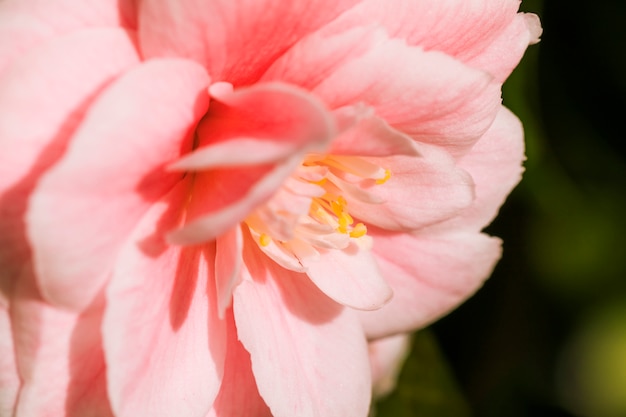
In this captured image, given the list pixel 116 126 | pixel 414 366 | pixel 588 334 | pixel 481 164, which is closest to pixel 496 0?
pixel 481 164

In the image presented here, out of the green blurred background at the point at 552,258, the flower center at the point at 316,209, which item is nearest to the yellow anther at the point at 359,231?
the flower center at the point at 316,209

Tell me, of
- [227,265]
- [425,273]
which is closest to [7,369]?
[227,265]

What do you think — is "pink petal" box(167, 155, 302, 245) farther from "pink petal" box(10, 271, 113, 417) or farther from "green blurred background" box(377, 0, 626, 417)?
"green blurred background" box(377, 0, 626, 417)

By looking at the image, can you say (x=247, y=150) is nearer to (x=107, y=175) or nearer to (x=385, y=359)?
(x=107, y=175)

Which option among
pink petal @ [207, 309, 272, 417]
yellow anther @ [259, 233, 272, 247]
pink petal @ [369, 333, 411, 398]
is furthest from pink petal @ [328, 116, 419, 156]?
pink petal @ [369, 333, 411, 398]

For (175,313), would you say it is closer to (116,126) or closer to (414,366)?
(116,126)
